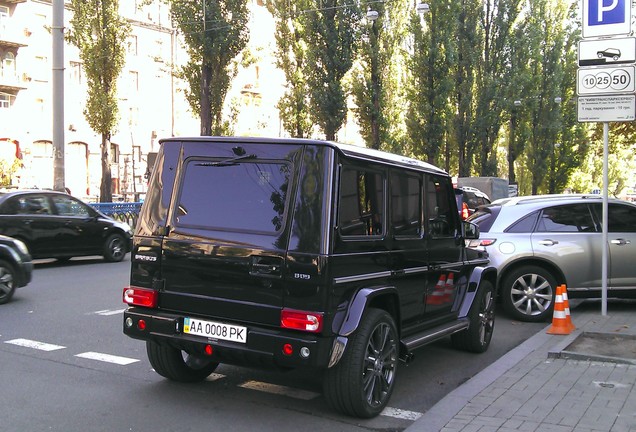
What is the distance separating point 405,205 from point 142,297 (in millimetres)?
2286

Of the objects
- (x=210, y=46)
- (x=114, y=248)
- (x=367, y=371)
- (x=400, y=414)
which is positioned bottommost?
(x=400, y=414)

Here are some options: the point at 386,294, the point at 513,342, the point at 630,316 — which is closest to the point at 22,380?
the point at 386,294

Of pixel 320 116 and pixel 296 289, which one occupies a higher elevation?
pixel 320 116

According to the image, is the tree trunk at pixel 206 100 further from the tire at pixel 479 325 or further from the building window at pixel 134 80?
the building window at pixel 134 80

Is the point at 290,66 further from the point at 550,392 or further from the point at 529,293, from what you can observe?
the point at 550,392

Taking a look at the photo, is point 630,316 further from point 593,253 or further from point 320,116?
point 320,116

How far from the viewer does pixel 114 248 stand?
15.2 meters

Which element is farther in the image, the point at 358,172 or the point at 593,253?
the point at 593,253

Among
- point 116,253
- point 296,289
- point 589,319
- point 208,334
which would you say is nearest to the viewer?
point 296,289

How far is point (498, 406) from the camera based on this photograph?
4.93 metres

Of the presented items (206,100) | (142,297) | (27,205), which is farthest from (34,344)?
(206,100)

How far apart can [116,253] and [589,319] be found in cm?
1073

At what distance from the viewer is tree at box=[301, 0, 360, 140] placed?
27.2 metres

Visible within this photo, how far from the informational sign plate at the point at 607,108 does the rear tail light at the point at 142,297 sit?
617cm
